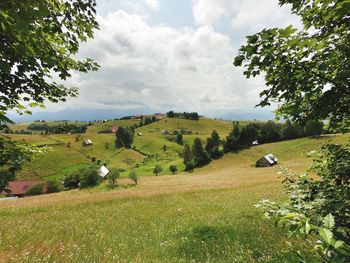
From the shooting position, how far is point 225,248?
928 centimetres

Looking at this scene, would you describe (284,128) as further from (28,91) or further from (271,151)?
(28,91)

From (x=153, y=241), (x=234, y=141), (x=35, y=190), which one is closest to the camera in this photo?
(x=153, y=241)

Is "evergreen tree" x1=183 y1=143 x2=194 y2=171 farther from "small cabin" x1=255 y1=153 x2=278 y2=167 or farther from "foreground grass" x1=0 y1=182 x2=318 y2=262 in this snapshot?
"foreground grass" x1=0 y1=182 x2=318 y2=262

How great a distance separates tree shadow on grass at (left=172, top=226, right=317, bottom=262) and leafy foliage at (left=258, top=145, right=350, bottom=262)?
2168 millimetres

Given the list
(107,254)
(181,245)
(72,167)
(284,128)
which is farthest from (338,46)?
(72,167)

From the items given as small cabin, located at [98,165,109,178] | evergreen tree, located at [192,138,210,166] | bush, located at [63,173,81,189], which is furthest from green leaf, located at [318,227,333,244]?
evergreen tree, located at [192,138,210,166]

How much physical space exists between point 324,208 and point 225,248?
6.29 metres

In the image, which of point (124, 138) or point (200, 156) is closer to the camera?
point (200, 156)

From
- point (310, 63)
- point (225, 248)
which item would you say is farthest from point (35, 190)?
point (310, 63)

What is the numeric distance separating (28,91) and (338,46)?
26.4 ft

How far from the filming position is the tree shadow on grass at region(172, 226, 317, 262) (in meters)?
7.63

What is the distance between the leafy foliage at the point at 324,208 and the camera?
221 cm

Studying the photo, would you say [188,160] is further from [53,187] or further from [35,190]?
[35,190]

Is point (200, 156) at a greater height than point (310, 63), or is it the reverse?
point (310, 63)
